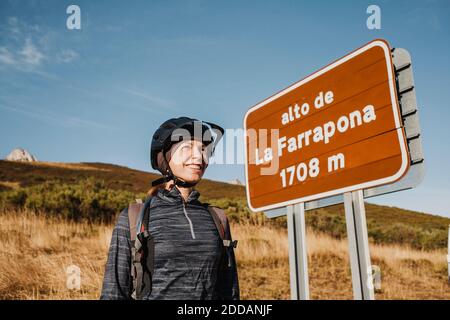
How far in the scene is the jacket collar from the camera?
259 centimetres

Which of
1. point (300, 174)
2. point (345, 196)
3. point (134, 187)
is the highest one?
point (134, 187)

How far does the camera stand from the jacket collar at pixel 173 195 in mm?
2594

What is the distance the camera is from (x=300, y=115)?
11.0 ft

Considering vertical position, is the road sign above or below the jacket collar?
above

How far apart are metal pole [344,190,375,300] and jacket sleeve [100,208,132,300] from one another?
1359mm

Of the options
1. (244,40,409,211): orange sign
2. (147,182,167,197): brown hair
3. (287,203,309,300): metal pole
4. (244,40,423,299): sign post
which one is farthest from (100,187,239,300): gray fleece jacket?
(244,40,409,211): orange sign

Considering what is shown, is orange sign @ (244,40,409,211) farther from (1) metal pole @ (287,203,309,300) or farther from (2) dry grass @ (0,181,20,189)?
(2) dry grass @ (0,181,20,189)

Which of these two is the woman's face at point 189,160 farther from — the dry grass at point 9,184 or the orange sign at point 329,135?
the dry grass at point 9,184

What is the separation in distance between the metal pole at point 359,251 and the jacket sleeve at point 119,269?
136 cm

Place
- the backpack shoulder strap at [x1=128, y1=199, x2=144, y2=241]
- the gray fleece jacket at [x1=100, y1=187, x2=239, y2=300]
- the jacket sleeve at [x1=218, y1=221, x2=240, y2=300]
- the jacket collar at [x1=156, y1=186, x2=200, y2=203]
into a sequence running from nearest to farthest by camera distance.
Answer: the gray fleece jacket at [x1=100, y1=187, x2=239, y2=300] → the backpack shoulder strap at [x1=128, y1=199, x2=144, y2=241] → the jacket sleeve at [x1=218, y1=221, x2=240, y2=300] → the jacket collar at [x1=156, y1=186, x2=200, y2=203]

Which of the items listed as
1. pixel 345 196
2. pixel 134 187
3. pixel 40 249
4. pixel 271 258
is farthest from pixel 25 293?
pixel 134 187
